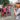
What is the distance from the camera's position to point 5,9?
646 millimetres

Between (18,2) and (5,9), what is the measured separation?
0.17 meters

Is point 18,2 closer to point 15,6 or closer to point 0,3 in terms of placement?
point 15,6

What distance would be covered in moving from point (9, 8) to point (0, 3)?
12 centimetres

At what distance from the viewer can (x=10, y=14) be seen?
649 mm

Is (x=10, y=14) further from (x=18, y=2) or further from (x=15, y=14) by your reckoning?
(x=18, y=2)

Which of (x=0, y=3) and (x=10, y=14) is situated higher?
(x=0, y=3)

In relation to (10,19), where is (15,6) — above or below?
above

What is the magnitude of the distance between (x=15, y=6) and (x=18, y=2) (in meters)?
0.06

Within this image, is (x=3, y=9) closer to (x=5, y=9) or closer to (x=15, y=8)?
(x=5, y=9)

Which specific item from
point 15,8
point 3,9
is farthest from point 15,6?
point 3,9

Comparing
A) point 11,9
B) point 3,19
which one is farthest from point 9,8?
point 3,19

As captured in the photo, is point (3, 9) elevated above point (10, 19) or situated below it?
above

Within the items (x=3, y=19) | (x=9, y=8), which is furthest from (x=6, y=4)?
(x=3, y=19)

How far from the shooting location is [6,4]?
2.11 ft
